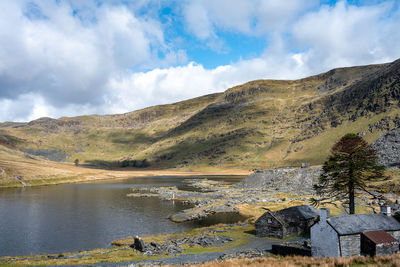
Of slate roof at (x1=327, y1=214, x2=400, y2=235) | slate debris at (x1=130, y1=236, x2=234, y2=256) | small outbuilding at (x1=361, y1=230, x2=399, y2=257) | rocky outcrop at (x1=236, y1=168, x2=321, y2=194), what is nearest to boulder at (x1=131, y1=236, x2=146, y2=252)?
slate debris at (x1=130, y1=236, x2=234, y2=256)

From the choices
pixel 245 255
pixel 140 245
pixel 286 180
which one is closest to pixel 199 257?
pixel 245 255

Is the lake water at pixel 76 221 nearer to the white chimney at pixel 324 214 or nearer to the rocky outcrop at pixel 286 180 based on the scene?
the white chimney at pixel 324 214

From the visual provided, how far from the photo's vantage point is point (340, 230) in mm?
35938

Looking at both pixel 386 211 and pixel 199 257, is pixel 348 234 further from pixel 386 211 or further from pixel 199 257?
pixel 199 257

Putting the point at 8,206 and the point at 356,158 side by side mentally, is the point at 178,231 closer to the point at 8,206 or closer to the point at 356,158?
the point at 356,158

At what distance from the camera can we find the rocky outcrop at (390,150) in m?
92.6

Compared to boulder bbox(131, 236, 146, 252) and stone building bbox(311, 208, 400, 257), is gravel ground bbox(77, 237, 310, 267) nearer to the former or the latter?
boulder bbox(131, 236, 146, 252)

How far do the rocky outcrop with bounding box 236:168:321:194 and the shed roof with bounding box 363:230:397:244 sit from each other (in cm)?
6838

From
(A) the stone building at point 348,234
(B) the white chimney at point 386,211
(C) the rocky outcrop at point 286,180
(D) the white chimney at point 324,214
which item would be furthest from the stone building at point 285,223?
(C) the rocky outcrop at point 286,180

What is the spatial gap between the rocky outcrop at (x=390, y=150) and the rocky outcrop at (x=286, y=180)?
22119 millimetres

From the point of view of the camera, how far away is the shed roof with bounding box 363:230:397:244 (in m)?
34.7

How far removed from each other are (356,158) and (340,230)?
61.7 ft

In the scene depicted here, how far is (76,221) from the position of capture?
72.1m

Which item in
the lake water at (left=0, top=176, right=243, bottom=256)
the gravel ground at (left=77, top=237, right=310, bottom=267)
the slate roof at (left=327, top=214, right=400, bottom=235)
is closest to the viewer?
the slate roof at (left=327, top=214, right=400, bottom=235)
